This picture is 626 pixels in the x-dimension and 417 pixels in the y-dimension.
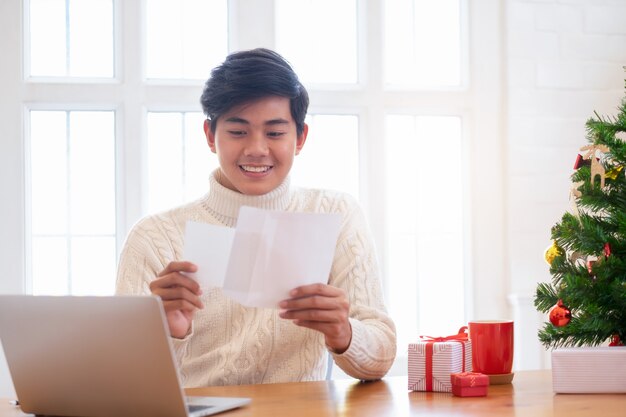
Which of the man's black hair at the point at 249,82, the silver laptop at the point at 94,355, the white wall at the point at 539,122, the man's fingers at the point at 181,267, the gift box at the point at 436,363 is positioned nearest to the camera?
the silver laptop at the point at 94,355

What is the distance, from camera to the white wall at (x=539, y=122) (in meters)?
3.55

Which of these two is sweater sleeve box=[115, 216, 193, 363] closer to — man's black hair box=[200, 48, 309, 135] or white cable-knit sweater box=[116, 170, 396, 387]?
white cable-knit sweater box=[116, 170, 396, 387]

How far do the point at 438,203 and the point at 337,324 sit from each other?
2.08 m

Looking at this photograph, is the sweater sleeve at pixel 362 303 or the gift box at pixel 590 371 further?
the sweater sleeve at pixel 362 303

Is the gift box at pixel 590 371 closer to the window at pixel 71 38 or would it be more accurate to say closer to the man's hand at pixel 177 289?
the man's hand at pixel 177 289

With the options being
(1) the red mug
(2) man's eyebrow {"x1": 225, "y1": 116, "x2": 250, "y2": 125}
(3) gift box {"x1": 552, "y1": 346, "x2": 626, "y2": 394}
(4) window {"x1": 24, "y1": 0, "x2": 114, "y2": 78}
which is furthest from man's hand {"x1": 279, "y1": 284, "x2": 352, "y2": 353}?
(4) window {"x1": 24, "y1": 0, "x2": 114, "y2": 78}

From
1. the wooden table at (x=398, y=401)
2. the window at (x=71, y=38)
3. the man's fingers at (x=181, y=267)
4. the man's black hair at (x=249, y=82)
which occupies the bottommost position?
the wooden table at (x=398, y=401)

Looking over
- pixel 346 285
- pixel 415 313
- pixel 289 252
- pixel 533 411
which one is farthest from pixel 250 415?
pixel 415 313

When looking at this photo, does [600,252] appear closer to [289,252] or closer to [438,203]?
[289,252]

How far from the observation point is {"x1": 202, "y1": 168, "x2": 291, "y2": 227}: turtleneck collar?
2115 mm

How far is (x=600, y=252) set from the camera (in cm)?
171

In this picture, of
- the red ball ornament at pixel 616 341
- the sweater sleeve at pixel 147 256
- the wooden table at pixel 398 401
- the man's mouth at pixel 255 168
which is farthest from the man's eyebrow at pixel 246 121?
the red ball ornament at pixel 616 341

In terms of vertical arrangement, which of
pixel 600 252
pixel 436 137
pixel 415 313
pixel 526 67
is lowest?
pixel 415 313

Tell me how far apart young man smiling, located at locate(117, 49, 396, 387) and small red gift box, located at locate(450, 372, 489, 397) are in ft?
1.02
